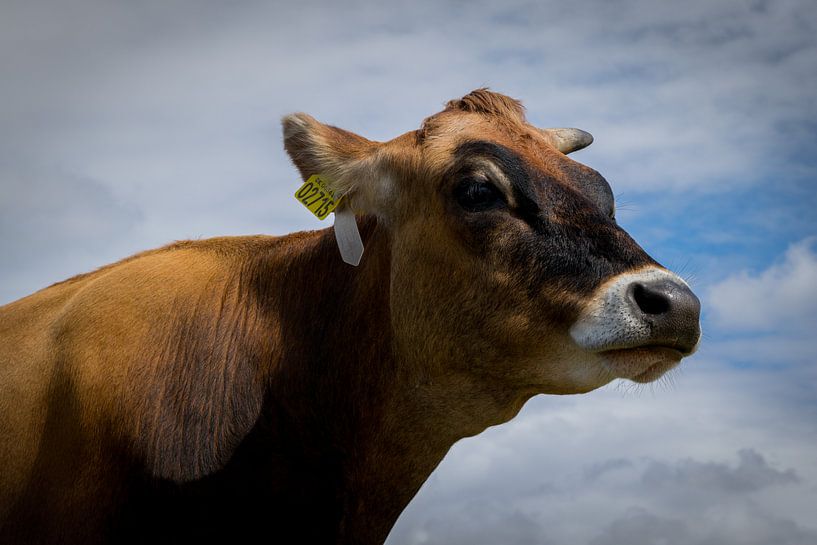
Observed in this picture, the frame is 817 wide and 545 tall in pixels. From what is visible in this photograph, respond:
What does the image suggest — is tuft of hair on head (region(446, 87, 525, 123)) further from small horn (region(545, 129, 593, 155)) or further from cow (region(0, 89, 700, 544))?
small horn (region(545, 129, 593, 155))

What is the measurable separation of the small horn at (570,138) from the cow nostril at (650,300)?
132 inches

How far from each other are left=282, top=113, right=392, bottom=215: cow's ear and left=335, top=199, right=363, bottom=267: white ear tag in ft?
0.28

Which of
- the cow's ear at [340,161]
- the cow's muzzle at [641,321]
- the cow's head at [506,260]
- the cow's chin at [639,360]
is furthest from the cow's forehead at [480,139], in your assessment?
the cow's chin at [639,360]

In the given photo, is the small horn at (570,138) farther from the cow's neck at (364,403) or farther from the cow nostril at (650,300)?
the cow nostril at (650,300)

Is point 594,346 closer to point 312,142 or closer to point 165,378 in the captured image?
point 312,142

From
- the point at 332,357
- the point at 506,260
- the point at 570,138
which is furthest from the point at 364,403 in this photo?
the point at 570,138

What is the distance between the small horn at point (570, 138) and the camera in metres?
8.66

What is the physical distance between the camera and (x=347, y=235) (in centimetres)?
704

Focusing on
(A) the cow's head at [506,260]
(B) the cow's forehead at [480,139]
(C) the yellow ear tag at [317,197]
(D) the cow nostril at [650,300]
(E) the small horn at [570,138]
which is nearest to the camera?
(D) the cow nostril at [650,300]

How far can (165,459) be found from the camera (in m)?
6.65

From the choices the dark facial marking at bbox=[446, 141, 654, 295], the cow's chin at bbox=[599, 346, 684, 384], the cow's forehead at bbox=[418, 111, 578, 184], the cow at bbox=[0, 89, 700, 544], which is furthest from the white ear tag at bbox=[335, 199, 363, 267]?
the cow's chin at bbox=[599, 346, 684, 384]

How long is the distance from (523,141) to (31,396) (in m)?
4.30

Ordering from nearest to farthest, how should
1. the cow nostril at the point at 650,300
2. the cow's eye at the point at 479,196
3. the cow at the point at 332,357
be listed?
1. the cow nostril at the point at 650,300
2. the cow at the point at 332,357
3. the cow's eye at the point at 479,196

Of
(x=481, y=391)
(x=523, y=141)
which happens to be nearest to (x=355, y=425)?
(x=481, y=391)
